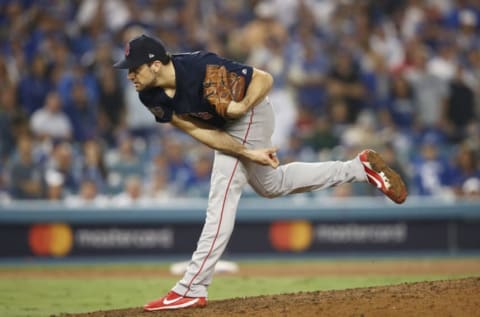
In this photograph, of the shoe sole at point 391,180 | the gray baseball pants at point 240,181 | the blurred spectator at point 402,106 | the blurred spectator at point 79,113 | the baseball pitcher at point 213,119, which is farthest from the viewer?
the blurred spectator at point 402,106

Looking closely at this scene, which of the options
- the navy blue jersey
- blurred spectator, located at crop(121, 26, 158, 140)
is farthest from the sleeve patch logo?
blurred spectator, located at crop(121, 26, 158, 140)

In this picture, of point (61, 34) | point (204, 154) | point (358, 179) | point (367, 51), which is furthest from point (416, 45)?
point (358, 179)

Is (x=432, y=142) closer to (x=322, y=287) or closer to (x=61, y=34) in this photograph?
(x=322, y=287)

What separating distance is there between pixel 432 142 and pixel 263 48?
2890mm

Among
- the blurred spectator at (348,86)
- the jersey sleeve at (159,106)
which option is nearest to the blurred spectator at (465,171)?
the blurred spectator at (348,86)

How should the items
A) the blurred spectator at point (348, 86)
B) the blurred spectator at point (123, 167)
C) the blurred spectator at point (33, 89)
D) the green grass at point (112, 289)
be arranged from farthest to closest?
the blurred spectator at point (348, 86)
the blurred spectator at point (33, 89)
the blurred spectator at point (123, 167)
the green grass at point (112, 289)

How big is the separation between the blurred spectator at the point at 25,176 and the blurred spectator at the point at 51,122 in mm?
536

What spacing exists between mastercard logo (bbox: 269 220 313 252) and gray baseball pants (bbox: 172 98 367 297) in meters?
5.46

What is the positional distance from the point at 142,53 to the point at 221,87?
0.61m

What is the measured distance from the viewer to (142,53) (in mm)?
6359

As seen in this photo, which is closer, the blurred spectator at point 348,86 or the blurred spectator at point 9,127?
A: the blurred spectator at point 9,127

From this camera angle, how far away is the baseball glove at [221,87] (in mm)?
6508

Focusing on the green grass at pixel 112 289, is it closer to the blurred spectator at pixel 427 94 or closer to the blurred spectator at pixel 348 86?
the blurred spectator at pixel 348 86

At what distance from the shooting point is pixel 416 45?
14523 mm
